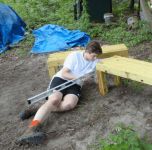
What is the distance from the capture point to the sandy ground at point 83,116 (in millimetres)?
4973

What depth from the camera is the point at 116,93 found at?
19.6 feet

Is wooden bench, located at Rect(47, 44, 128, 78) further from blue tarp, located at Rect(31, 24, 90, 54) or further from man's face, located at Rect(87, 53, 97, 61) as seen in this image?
blue tarp, located at Rect(31, 24, 90, 54)

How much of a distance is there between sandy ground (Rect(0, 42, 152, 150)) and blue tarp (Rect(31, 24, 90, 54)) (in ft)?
6.14

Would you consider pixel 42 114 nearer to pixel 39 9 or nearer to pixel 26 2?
pixel 39 9

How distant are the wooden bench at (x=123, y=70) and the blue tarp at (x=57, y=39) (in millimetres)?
2813

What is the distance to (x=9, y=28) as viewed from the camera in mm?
9703

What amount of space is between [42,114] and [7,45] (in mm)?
4416

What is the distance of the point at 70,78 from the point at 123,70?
2.57 ft

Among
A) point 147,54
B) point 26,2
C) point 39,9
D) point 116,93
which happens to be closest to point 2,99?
point 116,93

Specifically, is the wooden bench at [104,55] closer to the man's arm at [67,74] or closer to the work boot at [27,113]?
the man's arm at [67,74]

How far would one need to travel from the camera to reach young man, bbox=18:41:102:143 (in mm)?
5391

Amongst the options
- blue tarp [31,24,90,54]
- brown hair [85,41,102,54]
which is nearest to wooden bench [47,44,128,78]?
brown hair [85,41,102,54]

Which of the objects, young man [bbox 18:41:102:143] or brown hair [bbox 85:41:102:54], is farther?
brown hair [bbox 85:41:102:54]

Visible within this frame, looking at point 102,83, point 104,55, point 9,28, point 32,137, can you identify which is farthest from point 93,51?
point 9,28
